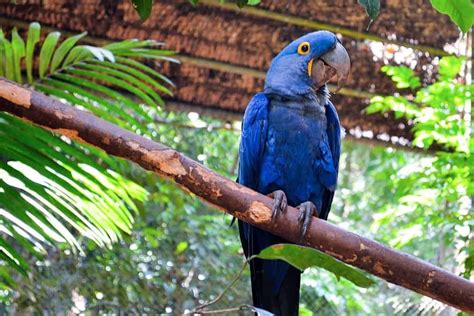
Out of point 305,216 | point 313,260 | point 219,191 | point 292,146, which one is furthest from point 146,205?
point 313,260

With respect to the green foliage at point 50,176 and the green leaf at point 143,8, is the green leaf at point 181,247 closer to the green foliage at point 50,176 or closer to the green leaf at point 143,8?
the green foliage at point 50,176

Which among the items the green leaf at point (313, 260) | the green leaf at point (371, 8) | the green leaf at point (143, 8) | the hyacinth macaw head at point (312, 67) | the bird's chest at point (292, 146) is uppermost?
the green leaf at point (371, 8)

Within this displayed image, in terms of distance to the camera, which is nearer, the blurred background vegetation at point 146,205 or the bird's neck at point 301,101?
the blurred background vegetation at point 146,205

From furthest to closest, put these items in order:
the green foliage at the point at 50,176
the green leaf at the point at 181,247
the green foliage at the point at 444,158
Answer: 1. the green leaf at the point at 181,247
2. the green foliage at the point at 444,158
3. the green foliage at the point at 50,176

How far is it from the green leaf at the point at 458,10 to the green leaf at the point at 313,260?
33 cm

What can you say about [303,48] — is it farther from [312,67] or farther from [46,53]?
[46,53]

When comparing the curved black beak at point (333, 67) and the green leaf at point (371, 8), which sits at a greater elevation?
the green leaf at point (371, 8)

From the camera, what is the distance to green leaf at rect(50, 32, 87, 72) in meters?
1.36

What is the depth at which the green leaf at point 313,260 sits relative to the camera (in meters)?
0.90

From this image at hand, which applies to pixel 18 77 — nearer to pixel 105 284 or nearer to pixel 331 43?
pixel 331 43

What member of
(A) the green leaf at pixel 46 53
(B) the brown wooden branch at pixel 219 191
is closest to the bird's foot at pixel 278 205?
(B) the brown wooden branch at pixel 219 191

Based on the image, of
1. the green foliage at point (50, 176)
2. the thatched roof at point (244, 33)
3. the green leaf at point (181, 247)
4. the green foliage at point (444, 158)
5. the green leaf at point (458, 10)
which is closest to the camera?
the green leaf at point (458, 10)

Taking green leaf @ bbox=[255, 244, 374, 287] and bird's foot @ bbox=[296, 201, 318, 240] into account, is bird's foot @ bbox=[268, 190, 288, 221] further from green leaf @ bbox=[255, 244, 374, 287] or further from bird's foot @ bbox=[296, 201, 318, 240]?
green leaf @ bbox=[255, 244, 374, 287]

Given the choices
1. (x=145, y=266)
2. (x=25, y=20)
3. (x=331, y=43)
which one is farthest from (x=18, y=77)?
(x=145, y=266)
